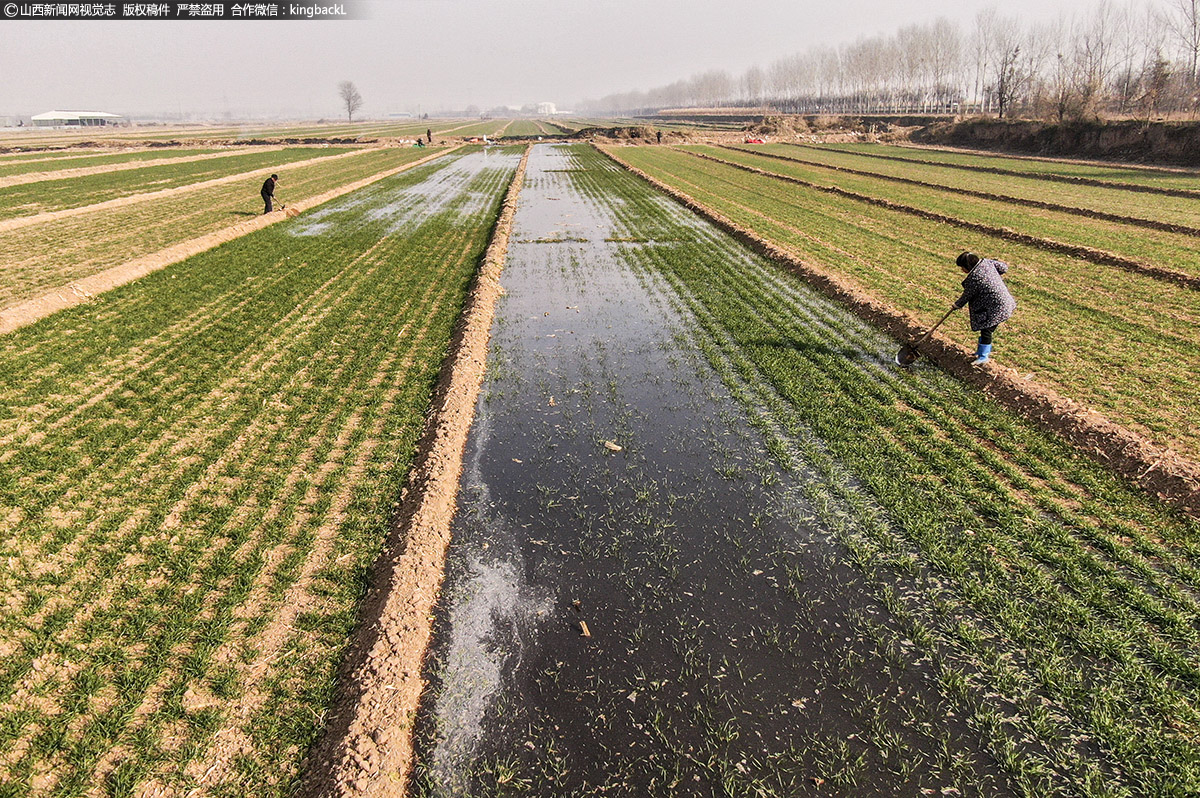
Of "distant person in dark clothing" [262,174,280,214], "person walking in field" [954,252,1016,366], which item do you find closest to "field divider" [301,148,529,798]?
"person walking in field" [954,252,1016,366]

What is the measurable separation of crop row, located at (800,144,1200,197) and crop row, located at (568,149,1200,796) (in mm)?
34256

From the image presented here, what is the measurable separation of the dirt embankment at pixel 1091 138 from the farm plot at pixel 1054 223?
877 inches

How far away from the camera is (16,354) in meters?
11.0

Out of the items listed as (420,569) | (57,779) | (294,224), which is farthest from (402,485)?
(294,224)

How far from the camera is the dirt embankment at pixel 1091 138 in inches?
1702

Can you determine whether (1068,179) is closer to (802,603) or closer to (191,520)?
(802,603)

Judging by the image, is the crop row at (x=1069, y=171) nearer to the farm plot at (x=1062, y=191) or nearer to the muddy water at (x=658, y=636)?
the farm plot at (x=1062, y=191)

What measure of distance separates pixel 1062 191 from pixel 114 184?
56.1 meters

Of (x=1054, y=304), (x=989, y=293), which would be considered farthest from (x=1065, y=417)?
(x=1054, y=304)

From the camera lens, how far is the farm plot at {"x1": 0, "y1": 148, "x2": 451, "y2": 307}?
54.0 ft

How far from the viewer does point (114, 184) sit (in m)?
36.4

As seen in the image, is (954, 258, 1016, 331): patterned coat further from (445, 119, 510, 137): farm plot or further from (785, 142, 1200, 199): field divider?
(445, 119, 510, 137): farm plot

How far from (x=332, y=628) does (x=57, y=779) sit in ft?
6.19

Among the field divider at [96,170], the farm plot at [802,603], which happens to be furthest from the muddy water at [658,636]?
the field divider at [96,170]
